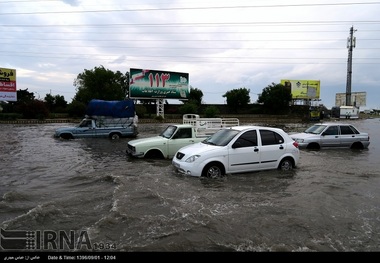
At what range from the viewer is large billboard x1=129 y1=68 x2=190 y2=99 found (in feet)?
158

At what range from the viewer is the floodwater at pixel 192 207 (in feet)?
15.5

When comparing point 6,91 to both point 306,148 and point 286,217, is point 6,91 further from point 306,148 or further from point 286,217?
point 286,217

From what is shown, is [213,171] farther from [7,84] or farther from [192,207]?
[7,84]

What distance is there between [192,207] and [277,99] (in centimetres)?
6430

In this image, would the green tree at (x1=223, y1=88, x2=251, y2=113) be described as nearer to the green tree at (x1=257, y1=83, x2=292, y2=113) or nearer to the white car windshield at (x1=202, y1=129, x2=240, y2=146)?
the green tree at (x1=257, y1=83, x2=292, y2=113)

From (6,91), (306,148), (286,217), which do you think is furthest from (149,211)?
(6,91)

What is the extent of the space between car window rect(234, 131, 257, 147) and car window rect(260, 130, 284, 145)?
29 centimetres

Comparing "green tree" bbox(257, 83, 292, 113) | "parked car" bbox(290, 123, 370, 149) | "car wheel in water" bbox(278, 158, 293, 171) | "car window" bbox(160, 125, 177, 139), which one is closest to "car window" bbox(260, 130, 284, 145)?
"car wheel in water" bbox(278, 158, 293, 171)

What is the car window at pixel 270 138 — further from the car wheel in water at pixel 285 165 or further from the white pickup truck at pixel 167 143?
the white pickup truck at pixel 167 143

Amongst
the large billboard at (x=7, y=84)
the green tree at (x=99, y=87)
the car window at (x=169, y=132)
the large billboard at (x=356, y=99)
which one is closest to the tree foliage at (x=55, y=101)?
the green tree at (x=99, y=87)

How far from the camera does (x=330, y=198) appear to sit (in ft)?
23.7

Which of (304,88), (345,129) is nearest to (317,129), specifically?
(345,129)

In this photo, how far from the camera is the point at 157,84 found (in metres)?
49.4
